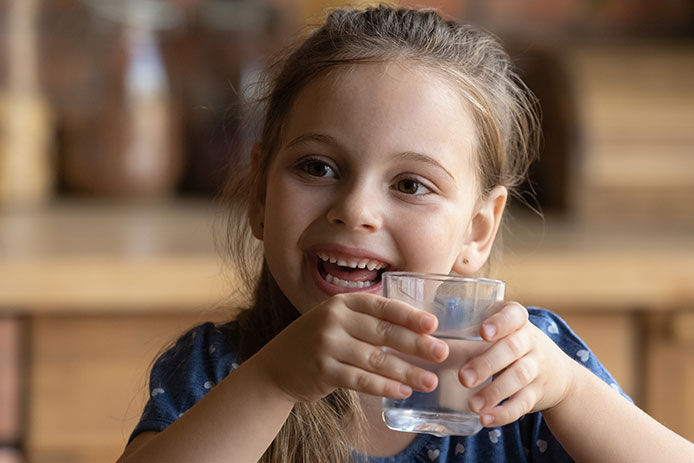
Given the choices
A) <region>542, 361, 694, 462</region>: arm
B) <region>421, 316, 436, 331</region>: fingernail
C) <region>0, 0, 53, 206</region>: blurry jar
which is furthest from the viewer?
<region>0, 0, 53, 206</region>: blurry jar

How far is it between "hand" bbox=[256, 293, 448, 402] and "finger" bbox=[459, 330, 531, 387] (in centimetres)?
3

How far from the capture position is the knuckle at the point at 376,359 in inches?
30.1

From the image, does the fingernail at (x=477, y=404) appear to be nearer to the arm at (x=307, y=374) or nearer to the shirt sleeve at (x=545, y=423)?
the arm at (x=307, y=374)

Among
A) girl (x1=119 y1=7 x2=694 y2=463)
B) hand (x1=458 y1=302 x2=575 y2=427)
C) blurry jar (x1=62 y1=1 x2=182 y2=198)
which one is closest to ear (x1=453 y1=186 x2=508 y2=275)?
girl (x1=119 y1=7 x2=694 y2=463)

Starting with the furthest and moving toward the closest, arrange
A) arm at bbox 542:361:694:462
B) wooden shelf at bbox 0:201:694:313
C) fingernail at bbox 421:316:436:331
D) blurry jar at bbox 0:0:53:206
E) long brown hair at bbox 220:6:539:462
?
blurry jar at bbox 0:0:53:206 < wooden shelf at bbox 0:201:694:313 < long brown hair at bbox 220:6:539:462 < arm at bbox 542:361:694:462 < fingernail at bbox 421:316:436:331

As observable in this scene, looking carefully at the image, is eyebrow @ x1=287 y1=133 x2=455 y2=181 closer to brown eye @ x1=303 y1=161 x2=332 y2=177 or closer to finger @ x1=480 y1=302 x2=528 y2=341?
brown eye @ x1=303 y1=161 x2=332 y2=177

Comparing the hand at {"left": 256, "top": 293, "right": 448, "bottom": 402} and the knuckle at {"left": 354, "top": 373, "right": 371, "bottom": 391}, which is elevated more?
the hand at {"left": 256, "top": 293, "right": 448, "bottom": 402}

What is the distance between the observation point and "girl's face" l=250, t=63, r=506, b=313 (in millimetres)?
928

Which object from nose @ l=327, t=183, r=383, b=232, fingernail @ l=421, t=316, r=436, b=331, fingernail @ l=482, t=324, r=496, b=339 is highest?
nose @ l=327, t=183, r=383, b=232

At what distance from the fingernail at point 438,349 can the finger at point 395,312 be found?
10 millimetres

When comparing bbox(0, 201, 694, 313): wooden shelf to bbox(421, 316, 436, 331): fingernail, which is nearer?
bbox(421, 316, 436, 331): fingernail

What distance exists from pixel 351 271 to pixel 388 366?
0.19 metres

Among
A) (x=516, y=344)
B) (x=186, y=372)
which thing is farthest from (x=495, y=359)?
(x=186, y=372)

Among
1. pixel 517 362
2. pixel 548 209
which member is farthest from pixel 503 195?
pixel 548 209
